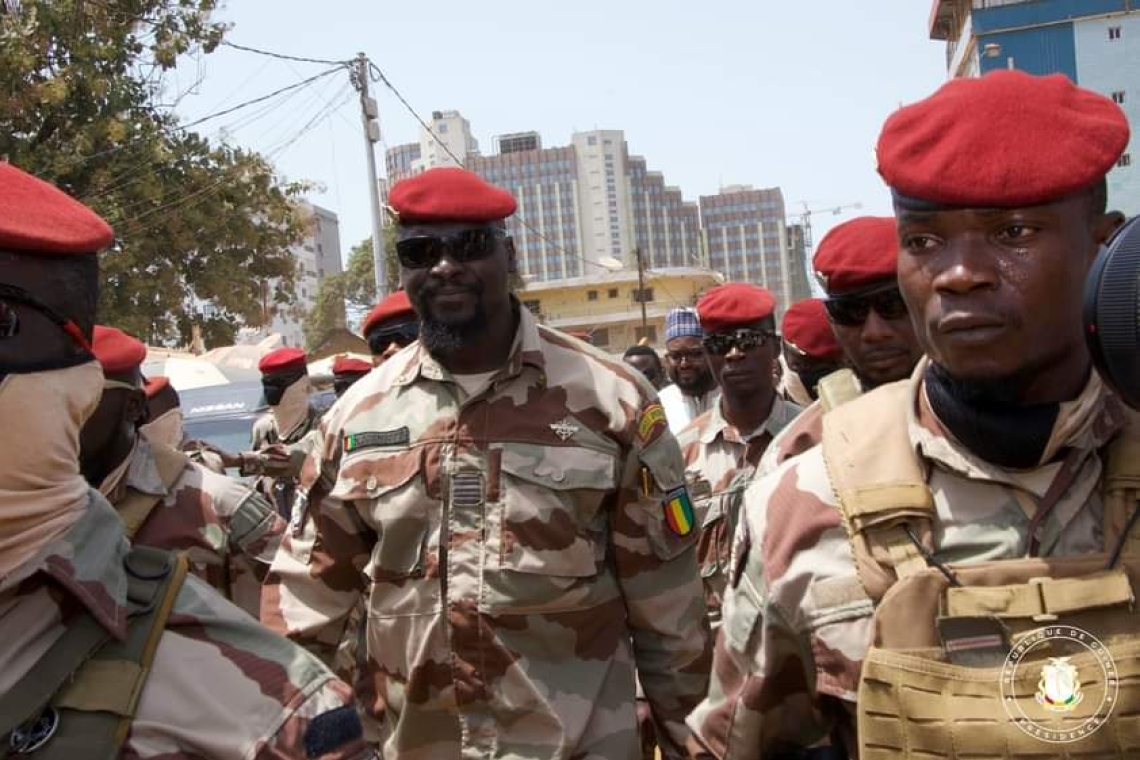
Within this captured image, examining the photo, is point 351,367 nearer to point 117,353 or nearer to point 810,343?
point 810,343

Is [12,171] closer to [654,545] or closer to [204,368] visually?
[654,545]

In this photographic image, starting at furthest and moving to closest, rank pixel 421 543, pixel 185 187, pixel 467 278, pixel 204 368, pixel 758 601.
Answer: pixel 185 187 < pixel 204 368 < pixel 467 278 < pixel 421 543 < pixel 758 601

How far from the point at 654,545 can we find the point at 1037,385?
1.90m

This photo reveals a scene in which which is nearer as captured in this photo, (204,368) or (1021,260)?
(1021,260)

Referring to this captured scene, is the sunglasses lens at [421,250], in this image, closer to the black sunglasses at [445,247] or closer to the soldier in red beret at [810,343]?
the black sunglasses at [445,247]

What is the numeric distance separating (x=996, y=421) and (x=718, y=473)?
371 centimetres

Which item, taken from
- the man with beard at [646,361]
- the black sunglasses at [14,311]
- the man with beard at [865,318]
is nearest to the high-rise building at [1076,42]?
the man with beard at [646,361]

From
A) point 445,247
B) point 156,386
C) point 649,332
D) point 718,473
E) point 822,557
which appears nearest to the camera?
point 822,557

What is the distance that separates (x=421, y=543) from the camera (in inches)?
147

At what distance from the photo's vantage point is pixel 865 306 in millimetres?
3877

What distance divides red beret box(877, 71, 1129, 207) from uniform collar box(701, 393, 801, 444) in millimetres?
3578

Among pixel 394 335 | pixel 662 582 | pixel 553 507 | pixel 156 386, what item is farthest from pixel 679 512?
pixel 156 386

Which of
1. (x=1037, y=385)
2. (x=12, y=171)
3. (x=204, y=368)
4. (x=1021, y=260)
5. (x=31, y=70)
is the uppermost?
(x=31, y=70)

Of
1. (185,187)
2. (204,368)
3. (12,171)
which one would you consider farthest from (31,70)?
(12,171)
